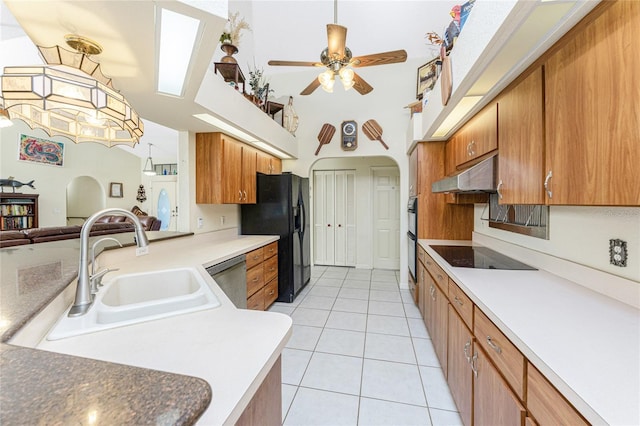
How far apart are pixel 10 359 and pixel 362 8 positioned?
4296 mm

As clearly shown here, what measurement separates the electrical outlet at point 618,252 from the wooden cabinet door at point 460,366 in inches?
29.0

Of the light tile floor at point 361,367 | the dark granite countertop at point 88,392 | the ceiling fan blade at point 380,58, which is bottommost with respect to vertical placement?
the light tile floor at point 361,367

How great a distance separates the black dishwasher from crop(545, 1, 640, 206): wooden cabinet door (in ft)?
7.21

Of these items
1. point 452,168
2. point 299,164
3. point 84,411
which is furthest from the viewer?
point 299,164

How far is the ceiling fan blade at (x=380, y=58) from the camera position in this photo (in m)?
2.26

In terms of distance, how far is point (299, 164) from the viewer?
4.43 meters

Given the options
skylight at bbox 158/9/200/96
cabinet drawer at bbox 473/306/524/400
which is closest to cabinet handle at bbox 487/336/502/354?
cabinet drawer at bbox 473/306/524/400

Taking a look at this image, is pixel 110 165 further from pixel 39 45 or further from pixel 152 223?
pixel 39 45

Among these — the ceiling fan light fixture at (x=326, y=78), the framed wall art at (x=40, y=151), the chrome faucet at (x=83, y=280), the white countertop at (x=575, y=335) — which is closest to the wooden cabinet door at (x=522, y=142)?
the white countertop at (x=575, y=335)

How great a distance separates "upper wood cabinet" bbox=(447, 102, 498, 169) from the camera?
1772 millimetres

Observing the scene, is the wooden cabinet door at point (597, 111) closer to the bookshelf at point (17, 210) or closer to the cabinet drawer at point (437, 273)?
the cabinet drawer at point (437, 273)

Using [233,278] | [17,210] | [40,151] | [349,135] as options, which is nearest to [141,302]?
[233,278]

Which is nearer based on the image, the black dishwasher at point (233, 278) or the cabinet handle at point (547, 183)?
the cabinet handle at point (547, 183)

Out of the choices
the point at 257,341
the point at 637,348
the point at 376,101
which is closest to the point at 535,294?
the point at 637,348
